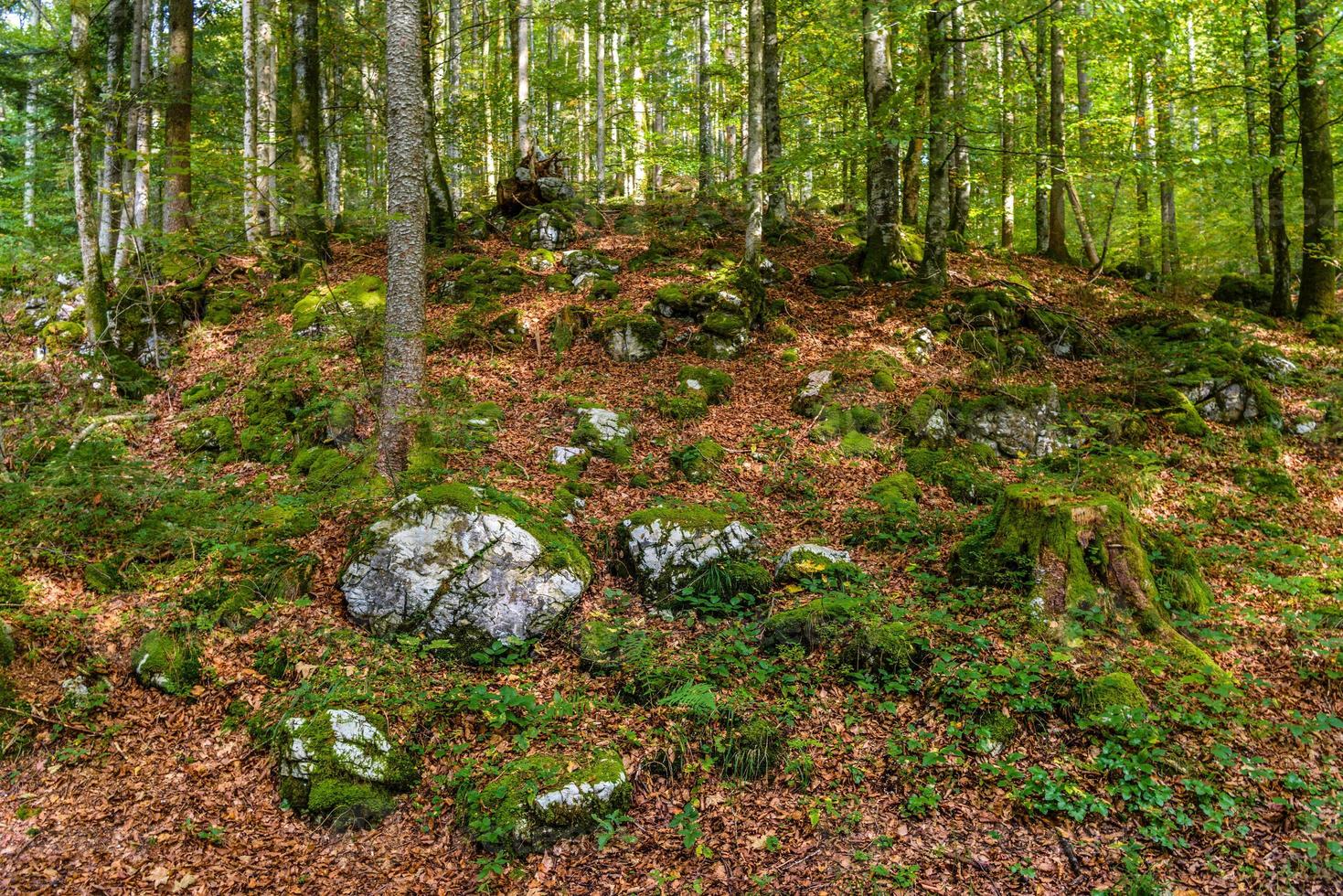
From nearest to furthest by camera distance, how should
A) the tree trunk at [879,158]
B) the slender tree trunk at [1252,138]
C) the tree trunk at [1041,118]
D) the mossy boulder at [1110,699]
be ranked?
the mossy boulder at [1110,699]
the tree trunk at [879,158]
the slender tree trunk at [1252,138]
the tree trunk at [1041,118]

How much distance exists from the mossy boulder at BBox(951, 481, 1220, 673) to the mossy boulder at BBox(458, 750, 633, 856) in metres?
3.56

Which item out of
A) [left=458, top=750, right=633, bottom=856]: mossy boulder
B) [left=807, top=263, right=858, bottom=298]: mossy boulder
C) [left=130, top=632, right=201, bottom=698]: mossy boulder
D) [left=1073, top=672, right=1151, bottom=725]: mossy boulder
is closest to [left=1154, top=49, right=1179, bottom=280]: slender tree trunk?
[left=807, top=263, right=858, bottom=298]: mossy boulder

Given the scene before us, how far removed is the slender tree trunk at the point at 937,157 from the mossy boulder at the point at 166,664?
11.2 metres

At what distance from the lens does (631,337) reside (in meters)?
10.2

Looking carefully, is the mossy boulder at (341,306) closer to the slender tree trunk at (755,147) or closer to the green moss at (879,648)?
the slender tree trunk at (755,147)

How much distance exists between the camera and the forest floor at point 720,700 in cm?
374

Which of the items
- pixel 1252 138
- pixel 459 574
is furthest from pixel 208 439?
pixel 1252 138

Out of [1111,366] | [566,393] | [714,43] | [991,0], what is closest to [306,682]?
[566,393]

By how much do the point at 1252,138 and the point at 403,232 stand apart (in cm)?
1560

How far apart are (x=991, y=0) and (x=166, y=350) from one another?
13.8m

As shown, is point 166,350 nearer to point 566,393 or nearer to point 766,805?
point 566,393

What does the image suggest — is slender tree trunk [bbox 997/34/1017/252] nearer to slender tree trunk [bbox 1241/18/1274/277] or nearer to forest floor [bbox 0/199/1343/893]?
slender tree trunk [bbox 1241/18/1274/277]

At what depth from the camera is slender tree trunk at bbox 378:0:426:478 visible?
6.56 meters

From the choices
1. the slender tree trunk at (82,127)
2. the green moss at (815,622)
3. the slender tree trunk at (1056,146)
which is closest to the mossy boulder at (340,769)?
the green moss at (815,622)
